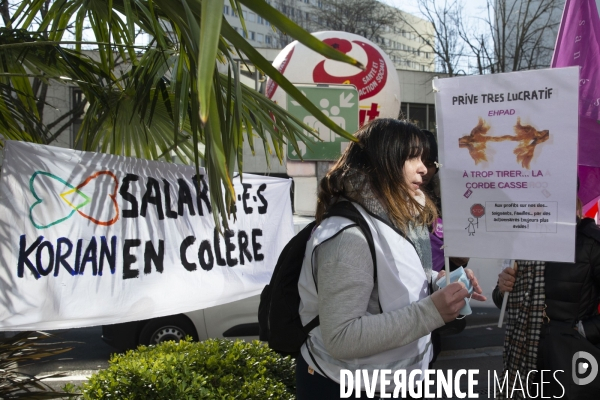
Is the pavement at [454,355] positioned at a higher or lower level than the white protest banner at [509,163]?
lower

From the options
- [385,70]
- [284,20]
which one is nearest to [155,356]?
[284,20]

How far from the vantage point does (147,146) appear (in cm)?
373

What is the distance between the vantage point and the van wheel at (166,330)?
7246 mm

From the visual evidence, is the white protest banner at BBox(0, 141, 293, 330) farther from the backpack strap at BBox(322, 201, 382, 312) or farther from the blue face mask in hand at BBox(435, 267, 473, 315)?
the blue face mask in hand at BBox(435, 267, 473, 315)

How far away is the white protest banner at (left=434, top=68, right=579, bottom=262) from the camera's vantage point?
2428 millimetres

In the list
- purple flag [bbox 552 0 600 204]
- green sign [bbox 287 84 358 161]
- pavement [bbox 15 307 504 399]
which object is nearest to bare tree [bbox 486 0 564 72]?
pavement [bbox 15 307 504 399]

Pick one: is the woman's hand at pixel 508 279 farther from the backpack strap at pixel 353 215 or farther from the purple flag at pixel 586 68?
the backpack strap at pixel 353 215

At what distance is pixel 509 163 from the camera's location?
2.50 m

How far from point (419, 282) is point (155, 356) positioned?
209 centimetres

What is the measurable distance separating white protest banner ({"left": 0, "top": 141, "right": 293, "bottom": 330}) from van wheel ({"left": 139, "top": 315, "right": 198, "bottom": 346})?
3434mm

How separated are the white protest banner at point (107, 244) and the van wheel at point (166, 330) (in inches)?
135

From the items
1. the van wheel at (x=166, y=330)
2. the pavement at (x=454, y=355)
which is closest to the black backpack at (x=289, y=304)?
the pavement at (x=454, y=355)

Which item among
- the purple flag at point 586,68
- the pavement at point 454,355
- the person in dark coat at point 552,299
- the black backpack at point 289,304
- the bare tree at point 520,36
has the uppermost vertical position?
the bare tree at point 520,36

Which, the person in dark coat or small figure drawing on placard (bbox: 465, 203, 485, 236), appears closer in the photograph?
small figure drawing on placard (bbox: 465, 203, 485, 236)
